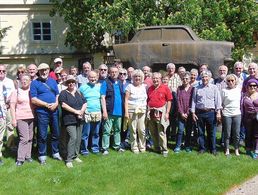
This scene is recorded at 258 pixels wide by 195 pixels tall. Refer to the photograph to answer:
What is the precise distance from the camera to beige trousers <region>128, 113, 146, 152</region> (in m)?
8.31

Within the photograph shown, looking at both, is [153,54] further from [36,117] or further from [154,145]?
[36,117]

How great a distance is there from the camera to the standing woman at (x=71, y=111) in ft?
24.7

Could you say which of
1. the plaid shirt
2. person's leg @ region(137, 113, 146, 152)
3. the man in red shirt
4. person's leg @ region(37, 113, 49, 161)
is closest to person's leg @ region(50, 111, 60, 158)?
person's leg @ region(37, 113, 49, 161)

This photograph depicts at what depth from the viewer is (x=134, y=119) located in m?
8.31

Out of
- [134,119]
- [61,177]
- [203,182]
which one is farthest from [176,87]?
[61,177]

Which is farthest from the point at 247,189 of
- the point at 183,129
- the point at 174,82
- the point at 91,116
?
the point at 91,116

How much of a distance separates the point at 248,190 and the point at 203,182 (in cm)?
73

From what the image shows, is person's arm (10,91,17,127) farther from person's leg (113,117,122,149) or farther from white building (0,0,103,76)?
white building (0,0,103,76)

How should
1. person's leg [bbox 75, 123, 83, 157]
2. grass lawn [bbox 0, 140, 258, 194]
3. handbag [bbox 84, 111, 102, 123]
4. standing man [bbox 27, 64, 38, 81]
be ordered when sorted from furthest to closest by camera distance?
handbag [bbox 84, 111, 102, 123], standing man [bbox 27, 64, 38, 81], person's leg [bbox 75, 123, 83, 157], grass lawn [bbox 0, 140, 258, 194]

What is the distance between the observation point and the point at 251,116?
8.30 metres

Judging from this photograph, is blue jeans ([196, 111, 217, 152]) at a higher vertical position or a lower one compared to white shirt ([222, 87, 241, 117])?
lower

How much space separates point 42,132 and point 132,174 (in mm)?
1838

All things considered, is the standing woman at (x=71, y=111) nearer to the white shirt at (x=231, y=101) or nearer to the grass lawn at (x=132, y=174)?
the grass lawn at (x=132, y=174)

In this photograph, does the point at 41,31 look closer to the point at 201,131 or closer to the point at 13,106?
the point at 13,106
